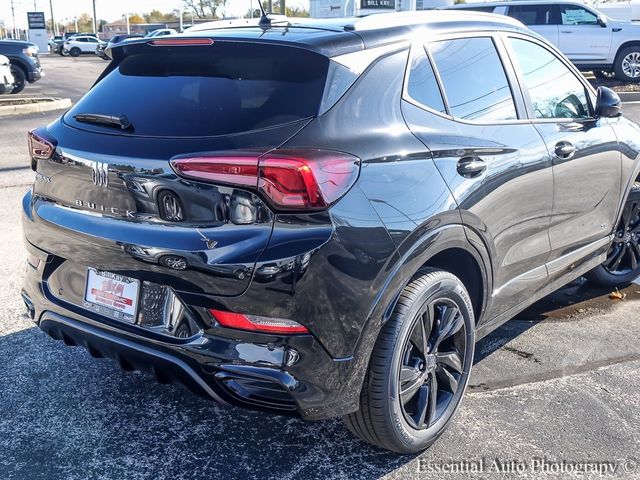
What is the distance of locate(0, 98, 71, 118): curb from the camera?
550 inches

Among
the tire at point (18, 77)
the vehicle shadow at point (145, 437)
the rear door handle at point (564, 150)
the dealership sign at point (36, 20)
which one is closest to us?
the vehicle shadow at point (145, 437)

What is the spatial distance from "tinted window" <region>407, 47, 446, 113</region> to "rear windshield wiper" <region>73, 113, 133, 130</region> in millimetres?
1147

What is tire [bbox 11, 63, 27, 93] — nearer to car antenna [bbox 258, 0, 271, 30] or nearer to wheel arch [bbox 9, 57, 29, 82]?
wheel arch [bbox 9, 57, 29, 82]

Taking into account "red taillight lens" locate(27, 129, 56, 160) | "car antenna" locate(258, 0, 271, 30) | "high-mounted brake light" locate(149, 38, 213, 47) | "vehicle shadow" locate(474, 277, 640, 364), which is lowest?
"vehicle shadow" locate(474, 277, 640, 364)

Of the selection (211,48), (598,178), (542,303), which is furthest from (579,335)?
(211,48)

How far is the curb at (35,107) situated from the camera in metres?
14.0

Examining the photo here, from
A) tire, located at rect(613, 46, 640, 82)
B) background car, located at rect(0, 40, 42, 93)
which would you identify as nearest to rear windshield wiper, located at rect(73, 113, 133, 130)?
background car, located at rect(0, 40, 42, 93)

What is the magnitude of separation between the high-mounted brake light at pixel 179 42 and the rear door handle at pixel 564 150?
6.26 ft

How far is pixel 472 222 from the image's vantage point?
9.94 ft

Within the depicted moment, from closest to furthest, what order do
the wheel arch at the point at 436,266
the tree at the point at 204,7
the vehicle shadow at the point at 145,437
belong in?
the wheel arch at the point at 436,266
the vehicle shadow at the point at 145,437
the tree at the point at 204,7

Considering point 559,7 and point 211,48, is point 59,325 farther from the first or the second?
point 559,7

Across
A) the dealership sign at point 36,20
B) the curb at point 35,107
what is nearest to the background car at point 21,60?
the curb at point 35,107

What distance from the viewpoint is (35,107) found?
1452 cm

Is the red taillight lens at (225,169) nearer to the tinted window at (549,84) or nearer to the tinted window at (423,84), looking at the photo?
the tinted window at (423,84)
